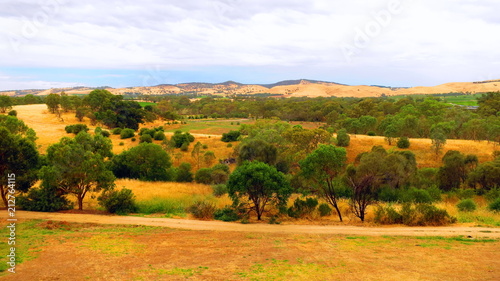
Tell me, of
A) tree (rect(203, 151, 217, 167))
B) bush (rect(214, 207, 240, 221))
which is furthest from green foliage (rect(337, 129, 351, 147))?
bush (rect(214, 207, 240, 221))

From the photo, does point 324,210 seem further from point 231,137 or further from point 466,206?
point 231,137

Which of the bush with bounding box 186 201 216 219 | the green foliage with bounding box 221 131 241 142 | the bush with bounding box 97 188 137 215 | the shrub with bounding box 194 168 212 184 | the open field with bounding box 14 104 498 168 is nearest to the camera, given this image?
the bush with bounding box 186 201 216 219

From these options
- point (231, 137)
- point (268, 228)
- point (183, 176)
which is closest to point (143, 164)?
point (183, 176)

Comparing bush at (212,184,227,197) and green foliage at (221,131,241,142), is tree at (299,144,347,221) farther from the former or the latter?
green foliage at (221,131,241,142)

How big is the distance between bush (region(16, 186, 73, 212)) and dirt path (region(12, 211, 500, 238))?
559 mm

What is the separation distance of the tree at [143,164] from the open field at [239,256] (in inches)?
597

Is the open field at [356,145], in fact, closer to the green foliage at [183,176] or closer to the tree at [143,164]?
the green foliage at [183,176]

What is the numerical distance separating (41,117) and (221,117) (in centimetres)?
4783

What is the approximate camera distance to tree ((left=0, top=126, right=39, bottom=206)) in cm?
1717

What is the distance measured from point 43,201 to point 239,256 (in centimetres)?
1260

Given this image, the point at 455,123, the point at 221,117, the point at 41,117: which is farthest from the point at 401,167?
the point at 221,117

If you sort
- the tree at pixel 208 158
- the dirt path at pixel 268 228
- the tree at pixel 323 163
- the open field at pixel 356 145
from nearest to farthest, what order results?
the dirt path at pixel 268 228 < the tree at pixel 323 163 < the open field at pixel 356 145 < the tree at pixel 208 158

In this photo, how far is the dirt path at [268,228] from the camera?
1379 centimetres

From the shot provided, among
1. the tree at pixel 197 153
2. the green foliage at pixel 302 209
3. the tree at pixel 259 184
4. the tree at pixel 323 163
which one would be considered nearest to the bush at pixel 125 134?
the tree at pixel 197 153
